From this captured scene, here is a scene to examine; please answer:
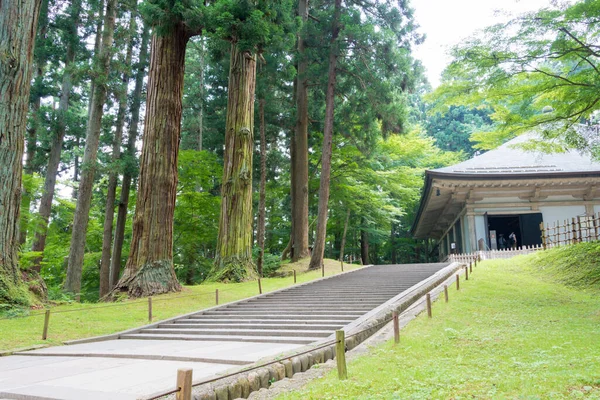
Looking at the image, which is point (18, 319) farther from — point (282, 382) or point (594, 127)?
point (594, 127)

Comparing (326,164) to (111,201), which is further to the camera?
(326,164)

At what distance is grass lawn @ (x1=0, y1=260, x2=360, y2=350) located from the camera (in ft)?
23.5

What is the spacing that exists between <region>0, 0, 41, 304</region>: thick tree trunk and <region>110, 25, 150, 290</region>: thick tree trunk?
621 cm

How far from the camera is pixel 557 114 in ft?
29.0

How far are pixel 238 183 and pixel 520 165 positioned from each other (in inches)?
491

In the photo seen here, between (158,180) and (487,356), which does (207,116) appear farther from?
(487,356)

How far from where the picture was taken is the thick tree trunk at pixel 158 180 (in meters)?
11.2

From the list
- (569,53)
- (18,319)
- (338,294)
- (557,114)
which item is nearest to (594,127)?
(557,114)

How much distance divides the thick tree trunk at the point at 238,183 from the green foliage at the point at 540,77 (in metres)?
6.88

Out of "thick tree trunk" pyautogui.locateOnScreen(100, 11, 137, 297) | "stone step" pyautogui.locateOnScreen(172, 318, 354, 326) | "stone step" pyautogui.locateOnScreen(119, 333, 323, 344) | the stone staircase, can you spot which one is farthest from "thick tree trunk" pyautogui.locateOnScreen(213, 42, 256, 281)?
"stone step" pyautogui.locateOnScreen(119, 333, 323, 344)

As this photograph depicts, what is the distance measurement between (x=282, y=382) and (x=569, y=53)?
7.46 m

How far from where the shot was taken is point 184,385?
8.68ft

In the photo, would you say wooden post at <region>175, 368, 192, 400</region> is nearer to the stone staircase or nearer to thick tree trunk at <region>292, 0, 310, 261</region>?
the stone staircase

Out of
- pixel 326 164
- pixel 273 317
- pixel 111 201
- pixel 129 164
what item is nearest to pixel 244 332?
pixel 273 317
